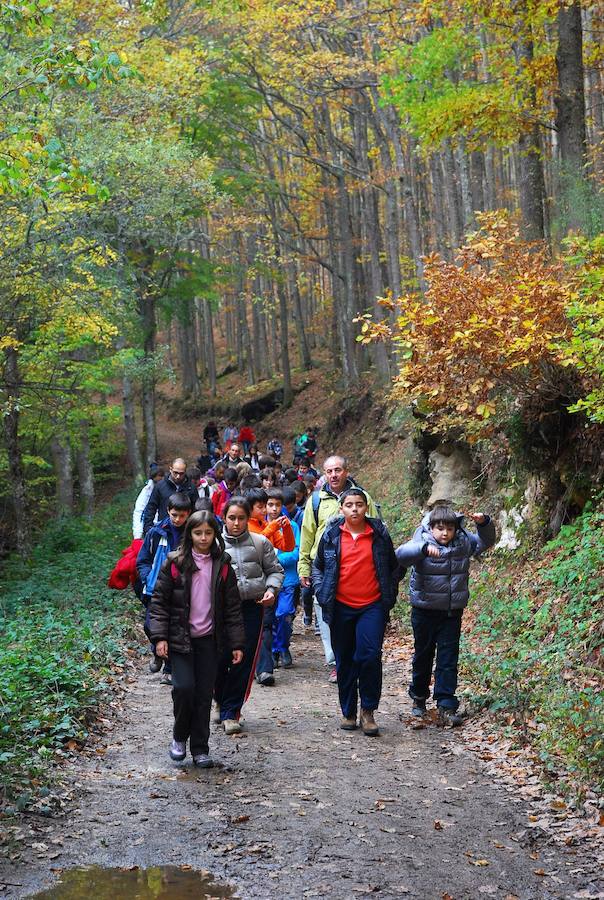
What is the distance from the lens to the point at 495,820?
5742 millimetres

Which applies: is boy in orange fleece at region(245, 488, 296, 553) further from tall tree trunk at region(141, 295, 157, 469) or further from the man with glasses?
tall tree trunk at region(141, 295, 157, 469)

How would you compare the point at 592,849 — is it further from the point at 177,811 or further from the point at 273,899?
the point at 177,811

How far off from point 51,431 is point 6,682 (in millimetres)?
13533

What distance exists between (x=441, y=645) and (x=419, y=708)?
711 millimetres

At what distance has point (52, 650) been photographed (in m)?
9.60

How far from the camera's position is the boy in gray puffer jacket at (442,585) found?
7969mm

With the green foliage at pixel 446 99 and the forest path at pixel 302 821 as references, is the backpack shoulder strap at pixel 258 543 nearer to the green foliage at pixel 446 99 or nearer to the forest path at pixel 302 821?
the forest path at pixel 302 821

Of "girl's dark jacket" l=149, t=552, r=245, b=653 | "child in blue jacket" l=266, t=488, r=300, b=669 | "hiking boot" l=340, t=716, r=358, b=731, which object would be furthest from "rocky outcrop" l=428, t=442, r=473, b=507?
"girl's dark jacket" l=149, t=552, r=245, b=653

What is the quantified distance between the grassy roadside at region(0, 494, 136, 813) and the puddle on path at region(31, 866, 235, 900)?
1.03 meters

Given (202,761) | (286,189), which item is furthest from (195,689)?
(286,189)

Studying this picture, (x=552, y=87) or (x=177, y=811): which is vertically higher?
(x=552, y=87)

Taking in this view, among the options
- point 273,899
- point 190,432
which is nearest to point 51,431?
point 273,899

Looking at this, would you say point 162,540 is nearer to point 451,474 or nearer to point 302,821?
point 302,821

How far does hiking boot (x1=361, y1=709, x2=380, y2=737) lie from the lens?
7695 millimetres
